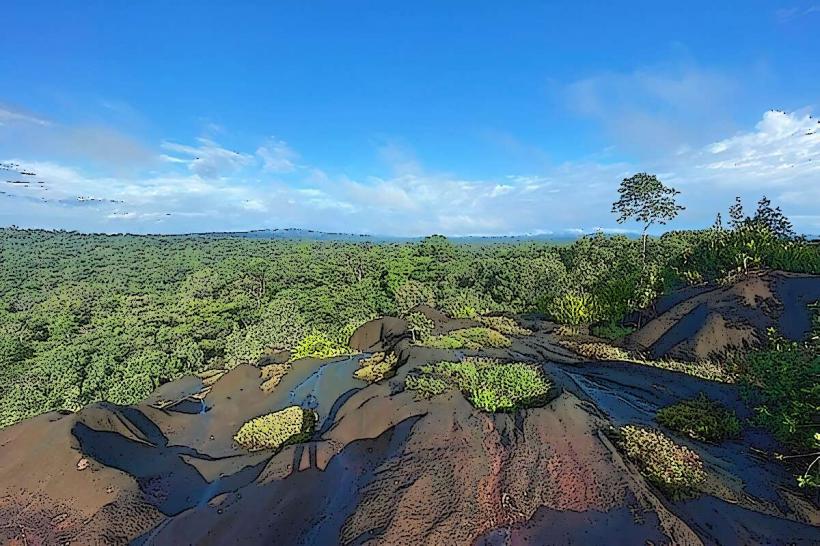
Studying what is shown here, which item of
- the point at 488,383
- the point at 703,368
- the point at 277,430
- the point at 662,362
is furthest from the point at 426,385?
the point at 703,368

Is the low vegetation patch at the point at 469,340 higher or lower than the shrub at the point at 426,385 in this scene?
lower

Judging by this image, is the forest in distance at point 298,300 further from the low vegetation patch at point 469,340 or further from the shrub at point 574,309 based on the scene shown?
the low vegetation patch at point 469,340

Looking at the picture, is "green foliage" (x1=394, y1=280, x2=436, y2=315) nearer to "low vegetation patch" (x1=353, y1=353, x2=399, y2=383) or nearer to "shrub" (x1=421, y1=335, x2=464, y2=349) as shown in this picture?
"shrub" (x1=421, y1=335, x2=464, y2=349)

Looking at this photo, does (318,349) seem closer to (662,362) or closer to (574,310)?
(574,310)

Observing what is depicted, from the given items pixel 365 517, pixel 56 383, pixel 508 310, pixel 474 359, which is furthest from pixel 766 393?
pixel 56 383

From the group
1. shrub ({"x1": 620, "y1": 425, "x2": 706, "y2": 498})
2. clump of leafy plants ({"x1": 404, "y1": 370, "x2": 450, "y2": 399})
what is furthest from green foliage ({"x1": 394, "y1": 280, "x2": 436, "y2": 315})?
shrub ({"x1": 620, "y1": 425, "x2": 706, "y2": 498})

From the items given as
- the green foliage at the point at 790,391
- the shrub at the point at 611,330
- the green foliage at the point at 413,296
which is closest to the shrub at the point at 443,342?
the shrub at the point at 611,330
